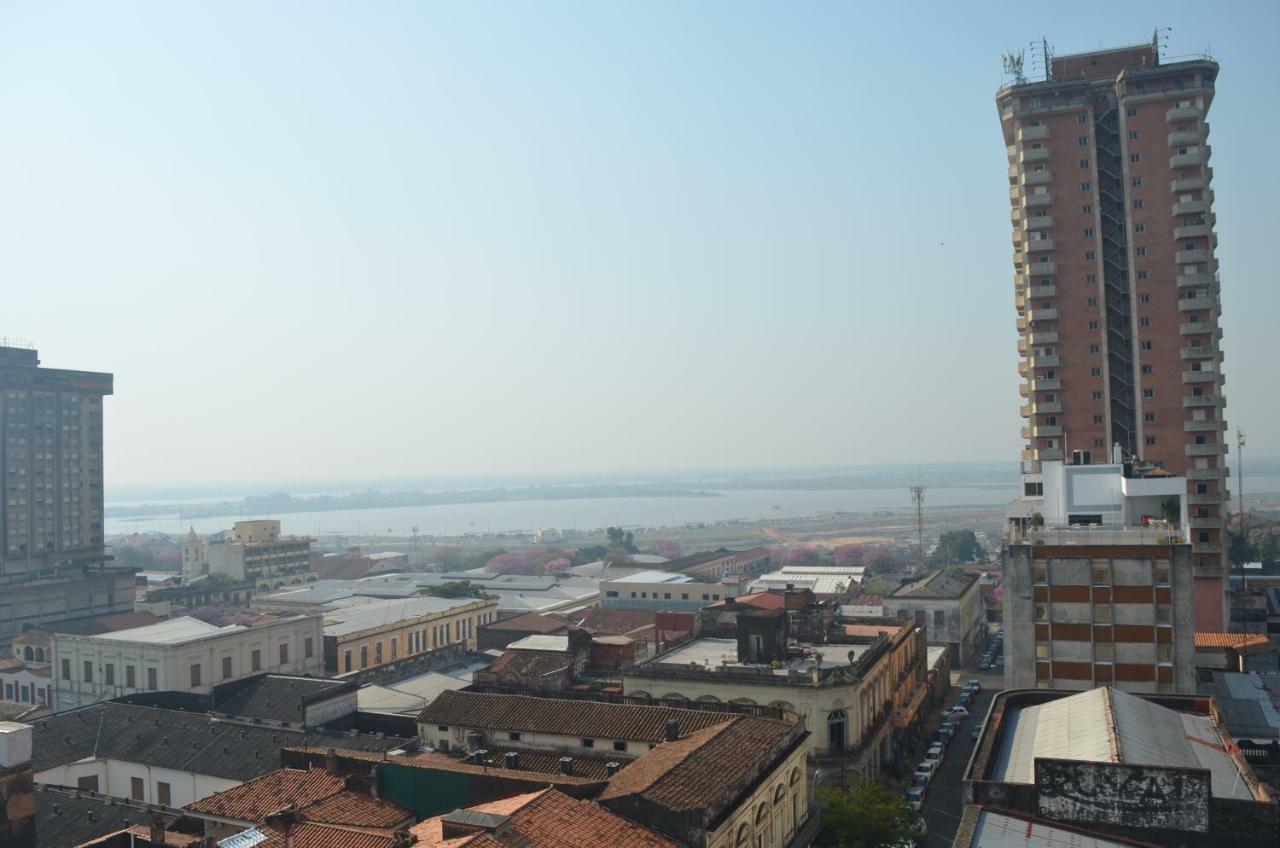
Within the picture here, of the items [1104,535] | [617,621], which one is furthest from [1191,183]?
[617,621]

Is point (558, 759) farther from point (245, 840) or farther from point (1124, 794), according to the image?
point (1124, 794)

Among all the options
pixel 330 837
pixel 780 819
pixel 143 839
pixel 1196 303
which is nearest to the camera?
pixel 143 839

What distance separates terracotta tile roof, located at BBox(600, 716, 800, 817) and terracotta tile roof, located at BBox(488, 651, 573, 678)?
38.5 ft

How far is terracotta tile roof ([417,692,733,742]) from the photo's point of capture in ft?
99.6

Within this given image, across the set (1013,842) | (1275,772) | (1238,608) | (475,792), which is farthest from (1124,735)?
(1238,608)

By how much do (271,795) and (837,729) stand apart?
1837cm

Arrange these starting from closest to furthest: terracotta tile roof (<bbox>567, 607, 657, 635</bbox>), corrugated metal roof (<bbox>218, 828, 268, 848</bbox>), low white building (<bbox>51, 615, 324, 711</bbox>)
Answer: corrugated metal roof (<bbox>218, 828, 268, 848</bbox>) → low white building (<bbox>51, 615, 324, 711</bbox>) → terracotta tile roof (<bbox>567, 607, 657, 635</bbox>)

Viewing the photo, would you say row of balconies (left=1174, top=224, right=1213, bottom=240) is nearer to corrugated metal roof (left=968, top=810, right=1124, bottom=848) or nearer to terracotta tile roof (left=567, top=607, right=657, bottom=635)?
terracotta tile roof (left=567, top=607, right=657, bottom=635)

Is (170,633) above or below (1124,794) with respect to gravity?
below

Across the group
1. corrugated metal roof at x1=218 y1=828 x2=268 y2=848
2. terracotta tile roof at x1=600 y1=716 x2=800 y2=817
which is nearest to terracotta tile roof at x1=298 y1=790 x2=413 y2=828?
corrugated metal roof at x1=218 y1=828 x2=268 y2=848

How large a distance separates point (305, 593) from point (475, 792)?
222 feet

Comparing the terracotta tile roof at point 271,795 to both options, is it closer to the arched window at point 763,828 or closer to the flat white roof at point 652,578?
the arched window at point 763,828

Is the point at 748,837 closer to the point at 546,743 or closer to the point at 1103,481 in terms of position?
the point at 546,743

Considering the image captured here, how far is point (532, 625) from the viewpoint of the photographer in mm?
66812
